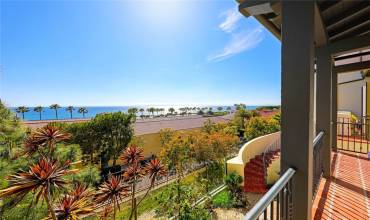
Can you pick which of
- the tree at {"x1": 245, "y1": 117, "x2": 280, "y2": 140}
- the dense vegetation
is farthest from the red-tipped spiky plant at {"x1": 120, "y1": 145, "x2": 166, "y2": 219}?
the tree at {"x1": 245, "y1": 117, "x2": 280, "y2": 140}

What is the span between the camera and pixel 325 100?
3.95m

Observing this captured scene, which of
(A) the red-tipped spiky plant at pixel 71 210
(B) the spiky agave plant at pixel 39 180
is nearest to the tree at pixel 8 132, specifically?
(B) the spiky agave plant at pixel 39 180

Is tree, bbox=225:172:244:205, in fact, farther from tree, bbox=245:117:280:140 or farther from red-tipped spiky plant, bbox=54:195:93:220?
tree, bbox=245:117:280:140

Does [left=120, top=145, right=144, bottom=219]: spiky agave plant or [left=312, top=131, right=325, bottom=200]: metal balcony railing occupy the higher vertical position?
[left=312, top=131, right=325, bottom=200]: metal balcony railing

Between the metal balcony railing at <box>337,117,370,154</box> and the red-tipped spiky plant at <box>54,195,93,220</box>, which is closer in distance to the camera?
the red-tipped spiky plant at <box>54,195,93,220</box>

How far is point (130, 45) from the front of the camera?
16.4 meters

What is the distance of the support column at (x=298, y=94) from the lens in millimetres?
1754

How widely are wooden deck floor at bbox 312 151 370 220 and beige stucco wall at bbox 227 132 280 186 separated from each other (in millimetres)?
5655

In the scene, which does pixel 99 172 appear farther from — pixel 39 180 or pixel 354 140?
pixel 354 140

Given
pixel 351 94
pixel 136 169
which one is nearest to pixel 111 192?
pixel 136 169

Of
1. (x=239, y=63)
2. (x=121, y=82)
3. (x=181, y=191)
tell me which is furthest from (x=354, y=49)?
(x=121, y=82)

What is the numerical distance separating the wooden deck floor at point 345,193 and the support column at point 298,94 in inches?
50.3

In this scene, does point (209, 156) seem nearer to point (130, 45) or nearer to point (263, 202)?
point (130, 45)

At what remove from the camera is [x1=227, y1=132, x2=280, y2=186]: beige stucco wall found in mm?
10127
